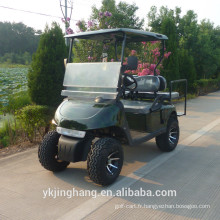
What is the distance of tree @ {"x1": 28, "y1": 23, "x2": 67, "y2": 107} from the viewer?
17.3ft

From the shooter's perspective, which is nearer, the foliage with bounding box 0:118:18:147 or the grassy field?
the foliage with bounding box 0:118:18:147

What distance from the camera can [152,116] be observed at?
3.94 metres

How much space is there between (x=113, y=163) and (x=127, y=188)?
0.35 meters

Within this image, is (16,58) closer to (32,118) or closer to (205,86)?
(205,86)

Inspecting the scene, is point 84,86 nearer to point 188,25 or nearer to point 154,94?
point 154,94

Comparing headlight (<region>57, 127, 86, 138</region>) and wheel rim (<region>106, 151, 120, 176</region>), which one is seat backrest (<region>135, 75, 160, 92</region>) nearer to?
wheel rim (<region>106, 151, 120, 176</region>)

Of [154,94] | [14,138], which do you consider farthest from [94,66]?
[14,138]

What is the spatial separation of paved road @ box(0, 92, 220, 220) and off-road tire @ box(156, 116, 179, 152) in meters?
0.12

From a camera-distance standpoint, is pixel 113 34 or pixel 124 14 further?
pixel 124 14

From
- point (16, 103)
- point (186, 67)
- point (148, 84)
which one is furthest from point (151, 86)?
point (186, 67)

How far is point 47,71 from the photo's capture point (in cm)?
531

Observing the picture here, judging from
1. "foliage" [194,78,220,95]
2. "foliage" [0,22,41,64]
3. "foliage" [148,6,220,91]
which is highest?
"foliage" [0,22,41,64]

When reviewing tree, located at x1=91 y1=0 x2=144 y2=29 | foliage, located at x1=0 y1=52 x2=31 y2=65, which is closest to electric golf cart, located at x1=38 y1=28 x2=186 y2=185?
tree, located at x1=91 y1=0 x2=144 y2=29

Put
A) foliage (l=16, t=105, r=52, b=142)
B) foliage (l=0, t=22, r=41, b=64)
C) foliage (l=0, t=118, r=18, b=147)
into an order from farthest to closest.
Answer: foliage (l=0, t=22, r=41, b=64)
foliage (l=0, t=118, r=18, b=147)
foliage (l=16, t=105, r=52, b=142)
